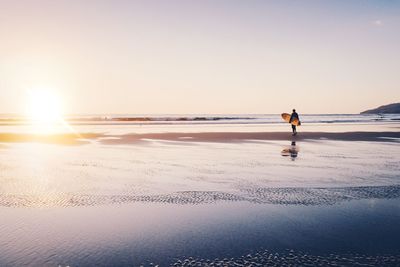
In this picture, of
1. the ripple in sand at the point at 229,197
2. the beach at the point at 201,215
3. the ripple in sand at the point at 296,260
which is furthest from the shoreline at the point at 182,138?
the ripple in sand at the point at 296,260

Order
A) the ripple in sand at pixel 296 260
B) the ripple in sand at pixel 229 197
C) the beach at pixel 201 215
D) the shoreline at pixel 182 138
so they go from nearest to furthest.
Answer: the ripple in sand at pixel 296 260
the beach at pixel 201 215
the ripple in sand at pixel 229 197
the shoreline at pixel 182 138

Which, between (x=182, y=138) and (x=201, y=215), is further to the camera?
(x=182, y=138)

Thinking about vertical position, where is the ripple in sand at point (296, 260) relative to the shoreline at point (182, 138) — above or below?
below

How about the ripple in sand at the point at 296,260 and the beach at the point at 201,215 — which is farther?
the beach at the point at 201,215

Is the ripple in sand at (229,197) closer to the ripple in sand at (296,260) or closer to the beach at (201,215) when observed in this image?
the beach at (201,215)

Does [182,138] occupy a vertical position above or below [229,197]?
above

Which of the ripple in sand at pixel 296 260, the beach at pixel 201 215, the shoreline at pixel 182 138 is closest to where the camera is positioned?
the ripple in sand at pixel 296 260

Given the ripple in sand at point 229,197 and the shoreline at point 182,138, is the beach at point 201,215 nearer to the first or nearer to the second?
the ripple in sand at point 229,197

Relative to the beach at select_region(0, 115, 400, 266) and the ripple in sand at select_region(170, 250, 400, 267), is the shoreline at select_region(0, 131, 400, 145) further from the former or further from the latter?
the ripple in sand at select_region(170, 250, 400, 267)

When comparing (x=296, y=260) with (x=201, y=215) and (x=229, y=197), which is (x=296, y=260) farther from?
(x=229, y=197)

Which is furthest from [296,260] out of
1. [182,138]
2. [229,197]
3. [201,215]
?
[182,138]

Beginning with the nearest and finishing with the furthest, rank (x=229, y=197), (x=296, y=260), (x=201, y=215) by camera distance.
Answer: (x=296, y=260)
(x=201, y=215)
(x=229, y=197)

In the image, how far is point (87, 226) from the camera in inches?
300

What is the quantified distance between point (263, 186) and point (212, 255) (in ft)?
19.2
